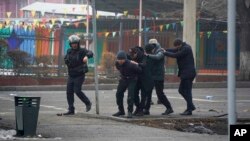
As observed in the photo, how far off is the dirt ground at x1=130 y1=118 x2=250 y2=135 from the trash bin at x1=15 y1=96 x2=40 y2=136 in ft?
9.97

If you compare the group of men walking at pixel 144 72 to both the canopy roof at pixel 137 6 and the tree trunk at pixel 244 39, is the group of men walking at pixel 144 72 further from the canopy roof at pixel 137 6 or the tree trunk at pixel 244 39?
the canopy roof at pixel 137 6

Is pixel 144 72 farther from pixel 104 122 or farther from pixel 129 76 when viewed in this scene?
pixel 104 122

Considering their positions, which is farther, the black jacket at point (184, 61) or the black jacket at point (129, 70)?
the black jacket at point (184, 61)

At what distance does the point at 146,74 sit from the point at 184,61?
3.22 ft

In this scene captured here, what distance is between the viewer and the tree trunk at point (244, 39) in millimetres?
29203

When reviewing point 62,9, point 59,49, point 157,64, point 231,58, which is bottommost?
point 157,64

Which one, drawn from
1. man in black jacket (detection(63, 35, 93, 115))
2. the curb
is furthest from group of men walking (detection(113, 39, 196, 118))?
the curb

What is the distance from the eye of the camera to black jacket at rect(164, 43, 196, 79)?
1505 cm

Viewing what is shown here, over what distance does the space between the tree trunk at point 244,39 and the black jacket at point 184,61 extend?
14.5 meters

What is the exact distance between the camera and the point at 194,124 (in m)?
14.0

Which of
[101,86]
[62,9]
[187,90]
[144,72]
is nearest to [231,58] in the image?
[144,72]

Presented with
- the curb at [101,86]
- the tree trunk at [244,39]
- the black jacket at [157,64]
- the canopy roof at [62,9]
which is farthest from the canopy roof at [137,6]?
the black jacket at [157,64]

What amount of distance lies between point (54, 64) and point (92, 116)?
43.3 feet

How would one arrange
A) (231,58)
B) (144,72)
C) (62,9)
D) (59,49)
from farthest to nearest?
(62,9)
(59,49)
(144,72)
(231,58)
